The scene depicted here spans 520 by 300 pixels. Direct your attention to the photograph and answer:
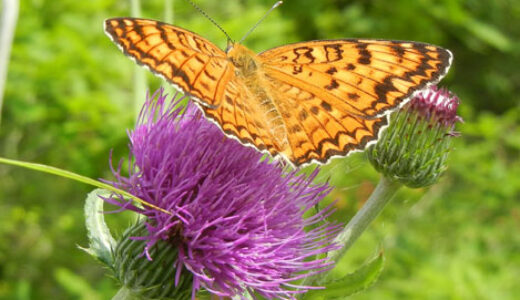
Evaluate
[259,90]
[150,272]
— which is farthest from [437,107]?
[150,272]

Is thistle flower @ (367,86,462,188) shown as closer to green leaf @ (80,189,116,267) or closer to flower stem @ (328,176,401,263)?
flower stem @ (328,176,401,263)

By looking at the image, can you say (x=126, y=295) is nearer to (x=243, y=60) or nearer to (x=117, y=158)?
(x=243, y=60)

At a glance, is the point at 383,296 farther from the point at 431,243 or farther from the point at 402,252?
the point at 431,243

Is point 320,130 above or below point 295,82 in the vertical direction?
below

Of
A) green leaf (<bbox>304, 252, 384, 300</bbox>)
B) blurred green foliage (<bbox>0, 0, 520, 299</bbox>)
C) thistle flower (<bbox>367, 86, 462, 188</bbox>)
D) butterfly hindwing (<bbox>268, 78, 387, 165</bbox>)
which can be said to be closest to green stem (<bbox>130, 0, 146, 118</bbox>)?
butterfly hindwing (<bbox>268, 78, 387, 165</bbox>)

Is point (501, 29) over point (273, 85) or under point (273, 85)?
under

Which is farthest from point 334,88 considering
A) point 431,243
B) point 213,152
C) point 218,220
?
point 431,243
